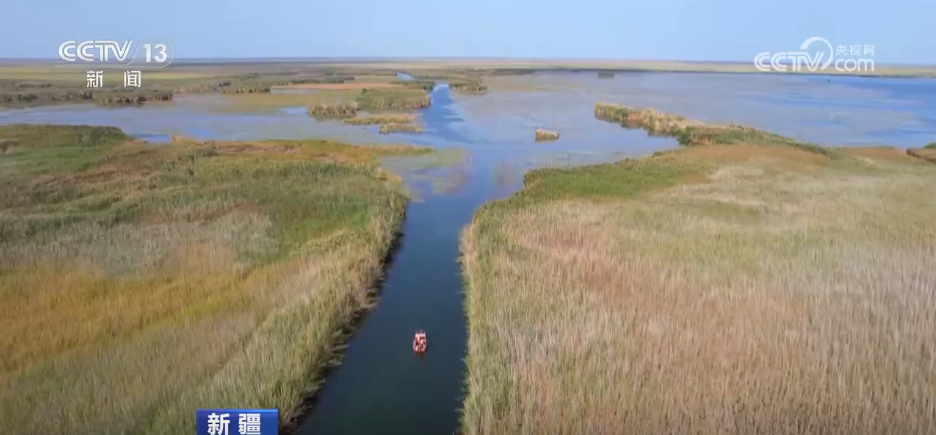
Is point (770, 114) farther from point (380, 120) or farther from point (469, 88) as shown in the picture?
point (469, 88)

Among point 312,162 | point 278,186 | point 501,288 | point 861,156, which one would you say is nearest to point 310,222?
point 278,186

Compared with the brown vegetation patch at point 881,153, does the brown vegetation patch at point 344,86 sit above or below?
above

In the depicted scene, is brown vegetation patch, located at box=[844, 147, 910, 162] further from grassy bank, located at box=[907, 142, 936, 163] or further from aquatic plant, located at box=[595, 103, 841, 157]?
aquatic plant, located at box=[595, 103, 841, 157]
